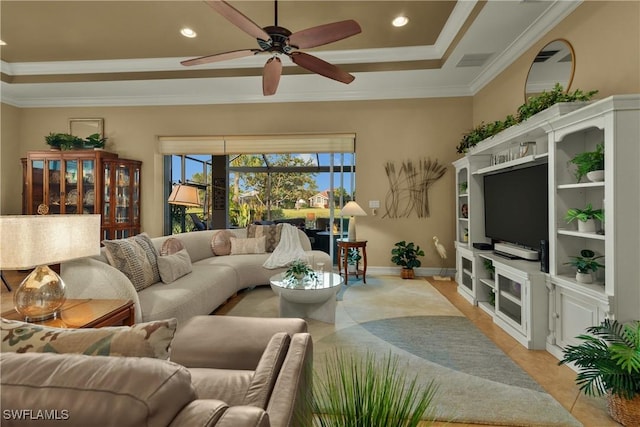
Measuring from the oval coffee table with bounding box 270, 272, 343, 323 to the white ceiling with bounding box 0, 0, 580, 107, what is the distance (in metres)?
2.73

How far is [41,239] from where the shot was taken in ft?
4.62

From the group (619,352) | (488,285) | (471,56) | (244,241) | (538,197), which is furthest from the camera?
(244,241)

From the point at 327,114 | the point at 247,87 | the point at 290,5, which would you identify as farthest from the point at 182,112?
the point at 290,5

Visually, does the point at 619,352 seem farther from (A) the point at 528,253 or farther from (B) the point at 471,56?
(B) the point at 471,56

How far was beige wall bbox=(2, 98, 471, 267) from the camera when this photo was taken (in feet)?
16.4

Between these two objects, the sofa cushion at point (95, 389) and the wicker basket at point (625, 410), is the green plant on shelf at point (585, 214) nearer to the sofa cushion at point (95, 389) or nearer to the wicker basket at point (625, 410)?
the wicker basket at point (625, 410)

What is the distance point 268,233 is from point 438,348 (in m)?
2.75

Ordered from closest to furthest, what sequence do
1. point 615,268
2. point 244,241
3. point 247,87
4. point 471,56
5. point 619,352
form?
point 619,352
point 615,268
point 471,56
point 244,241
point 247,87

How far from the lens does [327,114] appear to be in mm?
5148

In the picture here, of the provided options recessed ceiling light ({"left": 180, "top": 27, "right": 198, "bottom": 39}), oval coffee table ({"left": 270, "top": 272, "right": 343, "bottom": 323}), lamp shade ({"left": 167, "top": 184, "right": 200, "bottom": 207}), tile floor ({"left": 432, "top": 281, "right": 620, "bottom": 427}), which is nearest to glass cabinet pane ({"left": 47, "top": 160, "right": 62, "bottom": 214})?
lamp shade ({"left": 167, "top": 184, "right": 200, "bottom": 207})

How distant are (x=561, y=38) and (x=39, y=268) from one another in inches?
169

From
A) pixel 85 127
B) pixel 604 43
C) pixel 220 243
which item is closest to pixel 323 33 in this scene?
pixel 604 43

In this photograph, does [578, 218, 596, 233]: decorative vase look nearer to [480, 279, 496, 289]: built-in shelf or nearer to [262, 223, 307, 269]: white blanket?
[480, 279, 496, 289]: built-in shelf

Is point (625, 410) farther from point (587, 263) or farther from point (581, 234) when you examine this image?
point (581, 234)
